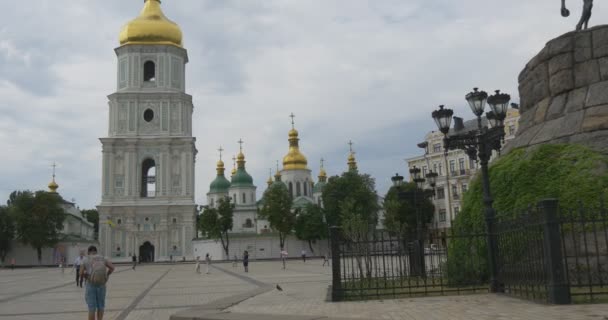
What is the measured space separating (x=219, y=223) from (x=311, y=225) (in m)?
9.40

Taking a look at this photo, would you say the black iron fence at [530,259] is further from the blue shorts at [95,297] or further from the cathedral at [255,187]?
the cathedral at [255,187]

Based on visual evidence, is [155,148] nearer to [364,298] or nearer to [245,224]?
[245,224]

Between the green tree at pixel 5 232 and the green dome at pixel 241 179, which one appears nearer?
the green tree at pixel 5 232

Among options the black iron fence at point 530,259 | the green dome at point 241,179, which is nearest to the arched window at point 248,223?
the green dome at point 241,179

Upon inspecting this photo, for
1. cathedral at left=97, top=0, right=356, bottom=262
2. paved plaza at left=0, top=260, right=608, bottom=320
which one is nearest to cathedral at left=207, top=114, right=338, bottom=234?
cathedral at left=97, top=0, right=356, bottom=262

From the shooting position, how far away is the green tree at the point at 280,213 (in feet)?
206

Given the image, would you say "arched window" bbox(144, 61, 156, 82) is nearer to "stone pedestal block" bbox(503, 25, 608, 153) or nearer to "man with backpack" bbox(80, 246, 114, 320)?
"stone pedestal block" bbox(503, 25, 608, 153)

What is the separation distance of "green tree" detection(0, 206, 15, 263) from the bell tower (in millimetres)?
7832

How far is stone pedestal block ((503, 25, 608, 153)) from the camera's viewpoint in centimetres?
1405

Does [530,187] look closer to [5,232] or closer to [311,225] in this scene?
[311,225]

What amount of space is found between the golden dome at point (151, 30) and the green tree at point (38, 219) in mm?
18441

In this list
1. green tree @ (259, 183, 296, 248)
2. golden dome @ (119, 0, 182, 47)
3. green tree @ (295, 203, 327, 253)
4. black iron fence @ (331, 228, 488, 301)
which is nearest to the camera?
black iron fence @ (331, 228, 488, 301)

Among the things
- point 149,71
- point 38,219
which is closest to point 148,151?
point 149,71

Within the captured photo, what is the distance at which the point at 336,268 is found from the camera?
Result: 12.6 metres
